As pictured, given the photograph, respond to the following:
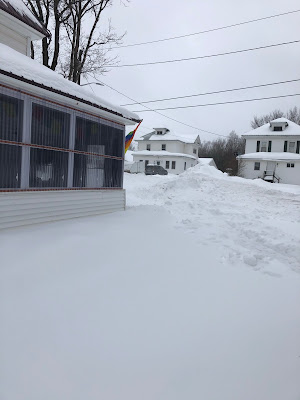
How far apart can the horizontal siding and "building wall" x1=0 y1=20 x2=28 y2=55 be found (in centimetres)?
586

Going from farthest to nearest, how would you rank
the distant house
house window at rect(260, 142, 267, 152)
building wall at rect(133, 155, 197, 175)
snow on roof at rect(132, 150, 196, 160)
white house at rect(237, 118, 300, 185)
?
building wall at rect(133, 155, 197, 175) < snow on roof at rect(132, 150, 196, 160) < house window at rect(260, 142, 267, 152) < white house at rect(237, 118, 300, 185) < the distant house

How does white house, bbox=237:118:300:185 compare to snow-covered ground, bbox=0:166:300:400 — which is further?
white house, bbox=237:118:300:185

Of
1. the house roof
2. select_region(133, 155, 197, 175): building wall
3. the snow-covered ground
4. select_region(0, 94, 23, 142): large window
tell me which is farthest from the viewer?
select_region(133, 155, 197, 175): building wall

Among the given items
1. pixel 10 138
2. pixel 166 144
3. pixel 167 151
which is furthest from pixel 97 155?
pixel 166 144

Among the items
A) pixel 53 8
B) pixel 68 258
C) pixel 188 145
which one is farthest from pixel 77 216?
pixel 188 145

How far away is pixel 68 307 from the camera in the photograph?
3.33 metres

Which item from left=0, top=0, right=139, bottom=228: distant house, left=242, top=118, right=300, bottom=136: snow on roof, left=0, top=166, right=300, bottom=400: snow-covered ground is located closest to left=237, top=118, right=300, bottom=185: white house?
Result: left=242, top=118, right=300, bottom=136: snow on roof

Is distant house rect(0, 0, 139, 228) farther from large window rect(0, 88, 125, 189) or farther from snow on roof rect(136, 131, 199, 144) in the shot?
snow on roof rect(136, 131, 199, 144)

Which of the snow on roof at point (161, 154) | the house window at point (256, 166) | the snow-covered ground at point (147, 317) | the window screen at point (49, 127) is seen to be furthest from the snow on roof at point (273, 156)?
the window screen at point (49, 127)

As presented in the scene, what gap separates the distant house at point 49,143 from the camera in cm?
592

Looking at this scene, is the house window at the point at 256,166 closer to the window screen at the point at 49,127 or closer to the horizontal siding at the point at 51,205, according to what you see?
the horizontal siding at the point at 51,205

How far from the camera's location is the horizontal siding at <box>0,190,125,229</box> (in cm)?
602

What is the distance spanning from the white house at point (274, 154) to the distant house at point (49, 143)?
26.6m

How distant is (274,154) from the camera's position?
108 ft
